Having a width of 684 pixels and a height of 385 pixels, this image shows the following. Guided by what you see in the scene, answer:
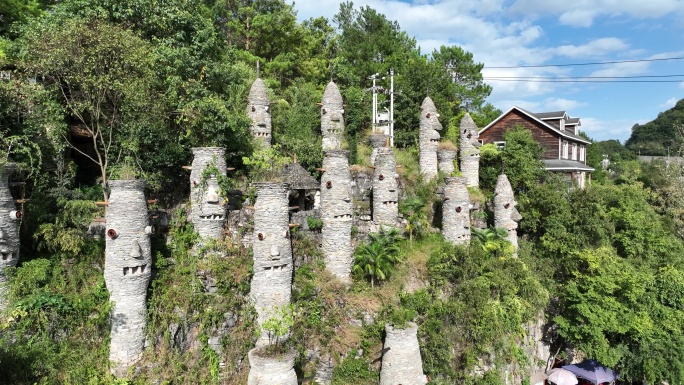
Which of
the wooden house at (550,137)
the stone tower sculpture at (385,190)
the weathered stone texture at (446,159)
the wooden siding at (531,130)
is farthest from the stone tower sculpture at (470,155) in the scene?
the stone tower sculpture at (385,190)

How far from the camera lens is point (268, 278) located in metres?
12.1

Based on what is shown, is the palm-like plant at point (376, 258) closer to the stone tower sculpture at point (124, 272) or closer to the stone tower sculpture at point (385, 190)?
the stone tower sculpture at point (385, 190)

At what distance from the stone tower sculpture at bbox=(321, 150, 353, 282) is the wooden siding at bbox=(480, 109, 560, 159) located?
19.9 metres

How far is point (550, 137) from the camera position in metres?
28.3

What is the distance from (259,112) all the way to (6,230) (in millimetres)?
11297

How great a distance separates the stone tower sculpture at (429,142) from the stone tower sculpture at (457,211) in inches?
202

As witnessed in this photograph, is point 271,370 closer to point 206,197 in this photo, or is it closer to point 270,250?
point 270,250

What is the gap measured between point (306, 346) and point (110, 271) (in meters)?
6.62

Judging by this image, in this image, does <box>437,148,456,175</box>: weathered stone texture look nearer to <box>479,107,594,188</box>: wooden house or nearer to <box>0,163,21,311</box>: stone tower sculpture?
<box>479,107,594,188</box>: wooden house

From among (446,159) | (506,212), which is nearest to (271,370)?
(506,212)

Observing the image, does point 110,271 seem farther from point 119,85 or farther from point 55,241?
point 119,85

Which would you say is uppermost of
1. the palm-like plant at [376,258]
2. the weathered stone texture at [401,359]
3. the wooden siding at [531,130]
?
the wooden siding at [531,130]

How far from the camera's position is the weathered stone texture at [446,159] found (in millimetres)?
21516

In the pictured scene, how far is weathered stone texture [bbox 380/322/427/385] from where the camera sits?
11.7 m
